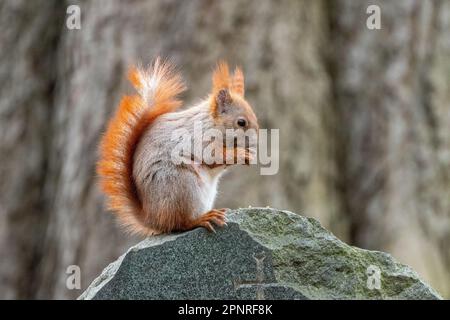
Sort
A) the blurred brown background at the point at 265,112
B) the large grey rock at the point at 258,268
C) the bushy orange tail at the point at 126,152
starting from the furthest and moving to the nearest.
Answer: the blurred brown background at the point at 265,112
the bushy orange tail at the point at 126,152
the large grey rock at the point at 258,268

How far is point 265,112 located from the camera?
16.3 feet

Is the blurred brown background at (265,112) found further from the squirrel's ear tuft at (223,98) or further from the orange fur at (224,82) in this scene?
the squirrel's ear tuft at (223,98)

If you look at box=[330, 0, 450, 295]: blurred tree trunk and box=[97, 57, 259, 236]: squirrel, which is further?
box=[330, 0, 450, 295]: blurred tree trunk

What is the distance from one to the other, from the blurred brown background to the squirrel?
6.14ft

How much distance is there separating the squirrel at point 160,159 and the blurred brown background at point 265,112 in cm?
187

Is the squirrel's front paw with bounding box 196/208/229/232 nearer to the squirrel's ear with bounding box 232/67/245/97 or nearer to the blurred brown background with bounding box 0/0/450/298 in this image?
the squirrel's ear with bounding box 232/67/245/97

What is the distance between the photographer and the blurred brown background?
16.1 ft

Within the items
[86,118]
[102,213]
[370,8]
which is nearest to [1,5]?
[86,118]

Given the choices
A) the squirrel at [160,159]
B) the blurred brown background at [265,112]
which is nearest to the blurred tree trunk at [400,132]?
the blurred brown background at [265,112]

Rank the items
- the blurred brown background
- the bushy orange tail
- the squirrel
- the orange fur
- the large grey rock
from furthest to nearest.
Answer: the blurred brown background
the orange fur
the bushy orange tail
the squirrel
the large grey rock

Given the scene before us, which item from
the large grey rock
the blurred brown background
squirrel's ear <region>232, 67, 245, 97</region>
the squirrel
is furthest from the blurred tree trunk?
the large grey rock

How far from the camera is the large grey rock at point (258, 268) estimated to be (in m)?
2.59

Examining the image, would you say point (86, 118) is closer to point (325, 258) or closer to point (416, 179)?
point (416, 179)

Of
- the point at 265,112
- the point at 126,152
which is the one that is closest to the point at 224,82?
the point at 126,152
